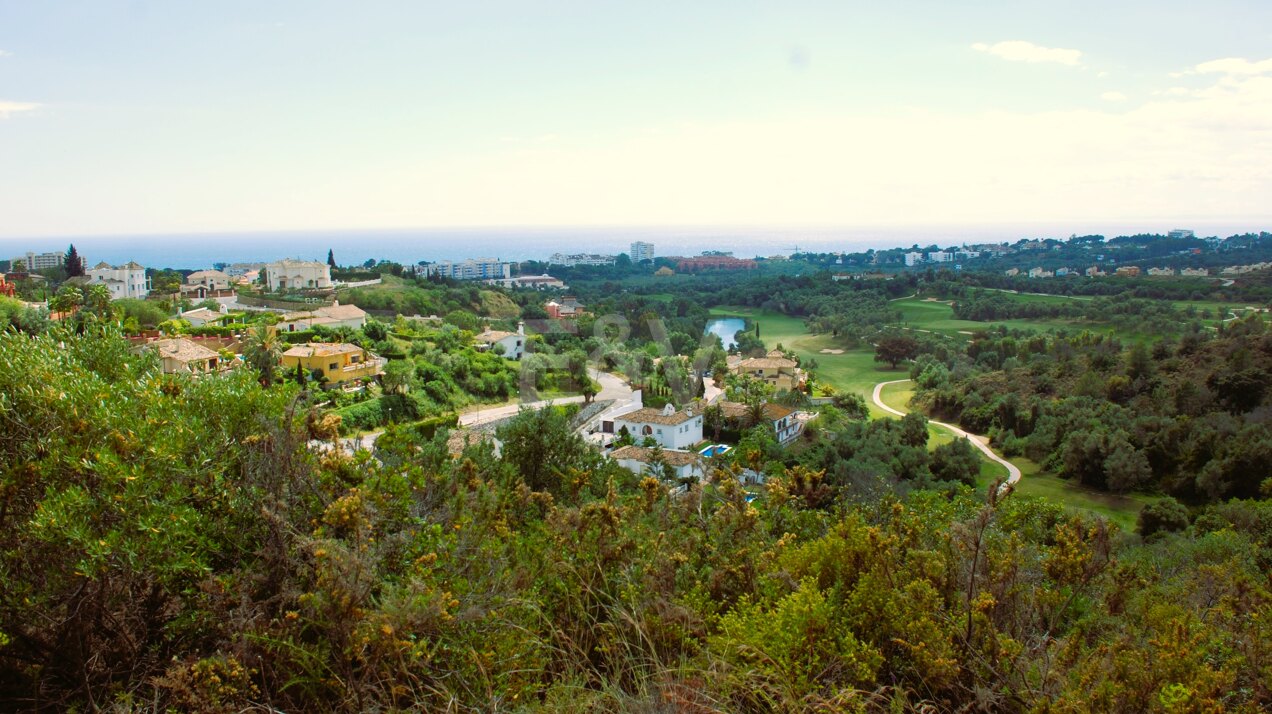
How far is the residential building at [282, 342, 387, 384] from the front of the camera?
81.8 ft

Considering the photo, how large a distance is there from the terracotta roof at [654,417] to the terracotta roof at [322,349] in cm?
932

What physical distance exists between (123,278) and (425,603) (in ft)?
181

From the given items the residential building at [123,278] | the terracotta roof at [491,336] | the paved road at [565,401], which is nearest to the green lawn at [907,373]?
the paved road at [565,401]

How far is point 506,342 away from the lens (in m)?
35.6

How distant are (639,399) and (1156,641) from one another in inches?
1008

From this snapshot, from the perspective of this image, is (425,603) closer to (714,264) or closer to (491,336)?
(491,336)

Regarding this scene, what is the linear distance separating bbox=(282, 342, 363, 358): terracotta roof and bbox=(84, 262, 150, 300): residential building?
2743 centimetres

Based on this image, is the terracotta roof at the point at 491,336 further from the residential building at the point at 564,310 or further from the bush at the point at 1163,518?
the bush at the point at 1163,518

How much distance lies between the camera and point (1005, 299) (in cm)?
5972

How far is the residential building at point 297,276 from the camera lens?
162 ft

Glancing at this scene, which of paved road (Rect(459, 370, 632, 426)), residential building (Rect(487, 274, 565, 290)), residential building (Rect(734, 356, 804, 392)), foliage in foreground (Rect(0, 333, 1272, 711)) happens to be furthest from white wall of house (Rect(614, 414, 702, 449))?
residential building (Rect(487, 274, 565, 290))

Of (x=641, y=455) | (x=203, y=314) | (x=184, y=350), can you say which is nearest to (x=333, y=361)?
(x=184, y=350)

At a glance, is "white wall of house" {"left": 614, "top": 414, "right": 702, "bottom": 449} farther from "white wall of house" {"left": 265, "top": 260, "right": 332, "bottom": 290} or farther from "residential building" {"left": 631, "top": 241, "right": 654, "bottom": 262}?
"residential building" {"left": 631, "top": 241, "right": 654, "bottom": 262}

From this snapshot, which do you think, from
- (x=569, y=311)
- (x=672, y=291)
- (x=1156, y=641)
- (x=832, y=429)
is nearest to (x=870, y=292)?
(x=672, y=291)
